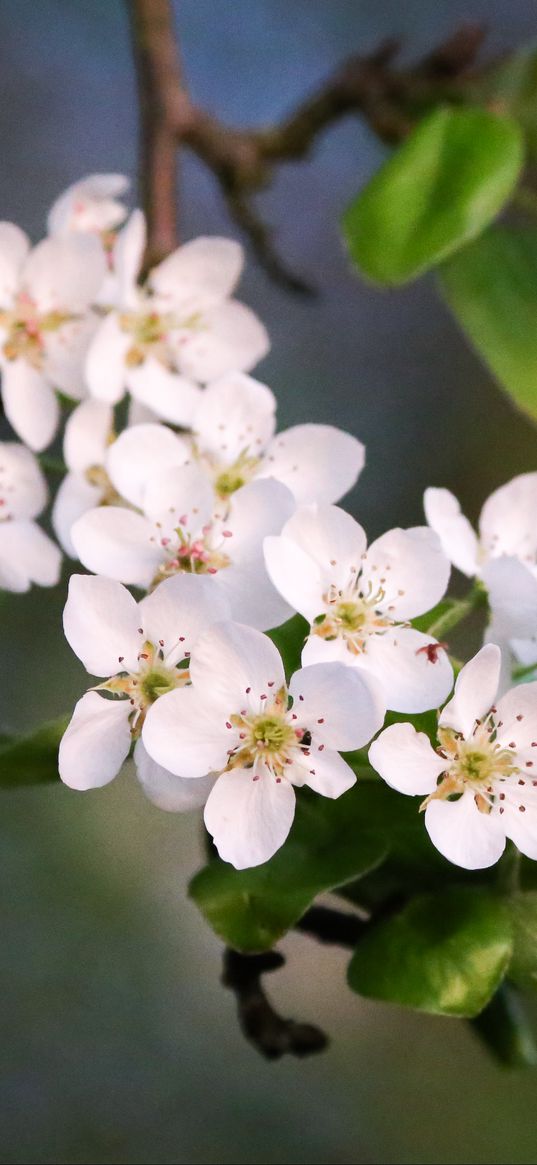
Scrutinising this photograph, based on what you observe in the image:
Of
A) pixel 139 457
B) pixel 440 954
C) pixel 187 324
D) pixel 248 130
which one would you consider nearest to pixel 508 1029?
pixel 440 954

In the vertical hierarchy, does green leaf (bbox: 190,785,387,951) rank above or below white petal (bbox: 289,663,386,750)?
below

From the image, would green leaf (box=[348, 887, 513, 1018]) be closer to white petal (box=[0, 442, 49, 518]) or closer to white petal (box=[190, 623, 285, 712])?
white petal (box=[190, 623, 285, 712])

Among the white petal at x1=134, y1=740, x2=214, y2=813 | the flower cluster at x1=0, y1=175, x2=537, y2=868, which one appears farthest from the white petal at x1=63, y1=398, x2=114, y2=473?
the white petal at x1=134, y1=740, x2=214, y2=813

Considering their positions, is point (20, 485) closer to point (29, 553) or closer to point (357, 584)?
point (29, 553)

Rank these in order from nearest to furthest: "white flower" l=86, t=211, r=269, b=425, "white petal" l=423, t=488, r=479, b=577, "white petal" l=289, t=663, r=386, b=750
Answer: "white petal" l=289, t=663, r=386, b=750
"white petal" l=423, t=488, r=479, b=577
"white flower" l=86, t=211, r=269, b=425

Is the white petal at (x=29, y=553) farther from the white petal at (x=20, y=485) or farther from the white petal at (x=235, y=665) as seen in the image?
the white petal at (x=235, y=665)

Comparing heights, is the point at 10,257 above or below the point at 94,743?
above
